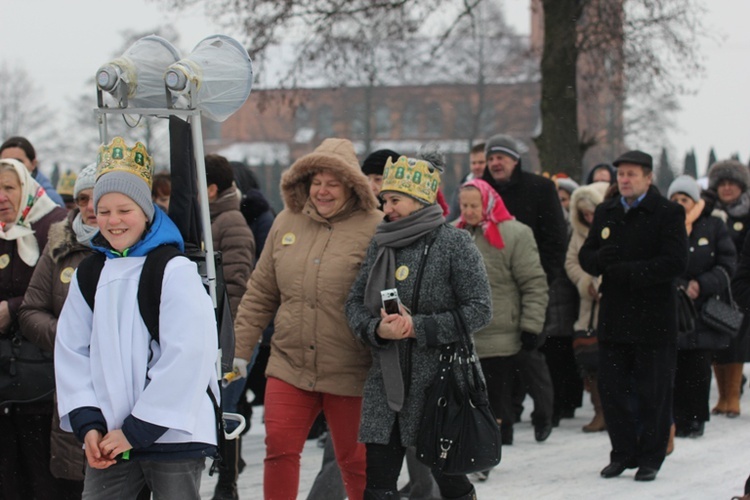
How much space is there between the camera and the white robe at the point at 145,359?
13.2 ft

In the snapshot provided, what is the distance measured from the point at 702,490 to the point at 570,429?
8.29 ft

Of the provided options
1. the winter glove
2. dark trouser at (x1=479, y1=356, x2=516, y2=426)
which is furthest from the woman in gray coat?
dark trouser at (x1=479, y1=356, x2=516, y2=426)

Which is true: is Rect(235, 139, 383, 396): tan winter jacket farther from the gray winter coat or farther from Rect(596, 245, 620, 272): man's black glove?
Rect(596, 245, 620, 272): man's black glove

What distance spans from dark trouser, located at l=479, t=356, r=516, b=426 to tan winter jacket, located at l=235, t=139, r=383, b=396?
7.42 feet

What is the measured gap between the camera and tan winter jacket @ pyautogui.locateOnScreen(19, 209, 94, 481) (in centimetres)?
563

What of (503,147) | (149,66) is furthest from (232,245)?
(503,147)

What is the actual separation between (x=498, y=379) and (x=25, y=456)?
10.8 ft

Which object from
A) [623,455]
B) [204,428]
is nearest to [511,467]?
[623,455]

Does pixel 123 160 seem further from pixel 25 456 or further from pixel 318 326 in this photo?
pixel 25 456

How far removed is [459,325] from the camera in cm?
552

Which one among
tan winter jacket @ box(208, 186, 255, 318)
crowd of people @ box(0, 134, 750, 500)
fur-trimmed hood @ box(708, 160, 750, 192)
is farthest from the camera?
fur-trimmed hood @ box(708, 160, 750, 192)

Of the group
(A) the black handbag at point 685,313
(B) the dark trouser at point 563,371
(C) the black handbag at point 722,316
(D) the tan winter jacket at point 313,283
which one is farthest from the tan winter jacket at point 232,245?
(C) the black handbag at point 722,316

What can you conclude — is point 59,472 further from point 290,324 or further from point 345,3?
point 345,3

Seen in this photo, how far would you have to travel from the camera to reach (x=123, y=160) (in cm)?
427
